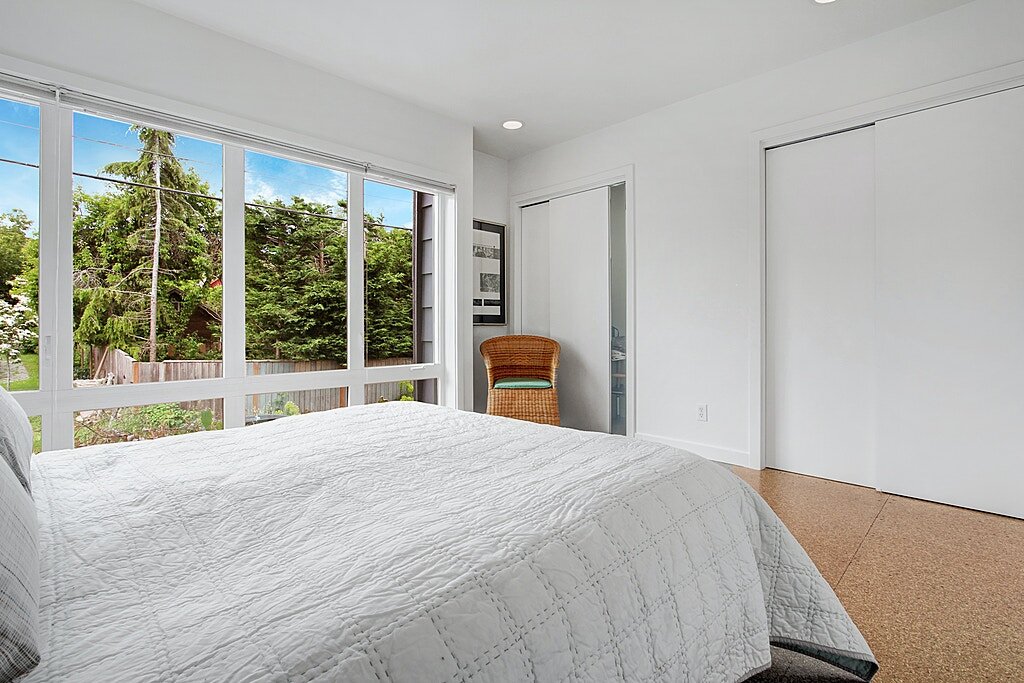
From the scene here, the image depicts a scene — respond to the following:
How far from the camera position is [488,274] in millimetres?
5020

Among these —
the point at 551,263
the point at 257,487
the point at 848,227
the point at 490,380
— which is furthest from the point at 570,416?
the point at 257,487

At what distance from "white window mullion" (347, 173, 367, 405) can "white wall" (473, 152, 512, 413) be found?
134 cm

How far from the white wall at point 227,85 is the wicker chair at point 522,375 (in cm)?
27

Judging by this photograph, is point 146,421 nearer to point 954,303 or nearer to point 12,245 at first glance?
point 12,245

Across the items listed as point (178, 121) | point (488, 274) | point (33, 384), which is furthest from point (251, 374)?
point (488, 274)

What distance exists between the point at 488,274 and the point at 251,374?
7.88ft

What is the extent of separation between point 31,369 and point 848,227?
172 inches

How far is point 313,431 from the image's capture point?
1.74 meters

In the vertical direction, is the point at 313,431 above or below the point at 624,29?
below

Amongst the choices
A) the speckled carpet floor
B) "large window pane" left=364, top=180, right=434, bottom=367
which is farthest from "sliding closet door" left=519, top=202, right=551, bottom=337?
the speckled carpet floor

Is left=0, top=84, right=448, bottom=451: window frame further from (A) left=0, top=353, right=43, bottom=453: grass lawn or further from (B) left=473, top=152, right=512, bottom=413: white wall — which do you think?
(B) left=473, top=152, right=512, bottom=413: white wall

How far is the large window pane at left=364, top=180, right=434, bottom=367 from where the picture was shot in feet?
12.4

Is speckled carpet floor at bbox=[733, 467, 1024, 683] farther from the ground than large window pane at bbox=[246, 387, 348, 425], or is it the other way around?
large window pane at bbox=[246, 387, 348, 425]

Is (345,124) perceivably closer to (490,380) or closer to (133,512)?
(490,380)
